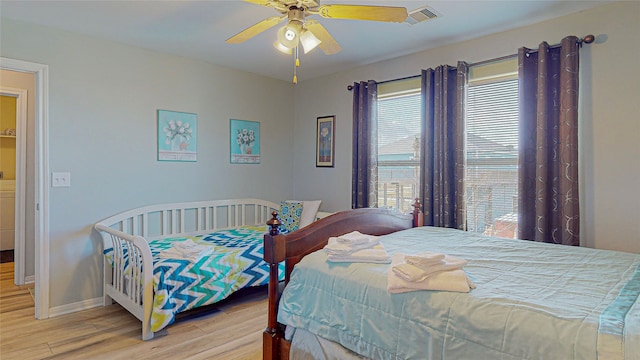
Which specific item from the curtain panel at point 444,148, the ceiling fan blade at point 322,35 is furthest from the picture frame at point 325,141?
the ceiling fan blade at point 322,35

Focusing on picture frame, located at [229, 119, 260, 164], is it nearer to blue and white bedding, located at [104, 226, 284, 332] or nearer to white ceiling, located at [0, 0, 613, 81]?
white ceiling, located at [0, 0, 613, 81]

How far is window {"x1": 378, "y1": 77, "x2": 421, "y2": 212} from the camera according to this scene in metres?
3.68

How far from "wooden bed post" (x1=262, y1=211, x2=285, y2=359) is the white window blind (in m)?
2.08

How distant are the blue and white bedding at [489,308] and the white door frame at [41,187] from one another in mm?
2353

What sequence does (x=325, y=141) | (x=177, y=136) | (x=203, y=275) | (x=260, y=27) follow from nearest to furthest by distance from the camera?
(x=260, y=27) → (x=203, y=275) → (x=177, y=136) → (x=325, y=141)

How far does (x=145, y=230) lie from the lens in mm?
3533

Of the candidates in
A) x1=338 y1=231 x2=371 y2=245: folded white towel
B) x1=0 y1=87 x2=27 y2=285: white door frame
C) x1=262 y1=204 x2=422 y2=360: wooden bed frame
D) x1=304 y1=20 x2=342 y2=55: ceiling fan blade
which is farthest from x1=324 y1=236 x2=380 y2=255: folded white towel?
x1=0 y1=87 x2=27 y2=285: white door frame

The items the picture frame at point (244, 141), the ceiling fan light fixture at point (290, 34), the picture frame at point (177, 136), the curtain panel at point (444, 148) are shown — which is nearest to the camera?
the ceiling fan light fixture at point (290, 34)

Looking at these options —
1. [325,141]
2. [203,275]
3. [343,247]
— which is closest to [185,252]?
[203,275]

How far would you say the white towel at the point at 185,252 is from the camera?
287cm

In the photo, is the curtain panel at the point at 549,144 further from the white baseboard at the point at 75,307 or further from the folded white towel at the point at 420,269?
the white baseboard at the point at 75,307

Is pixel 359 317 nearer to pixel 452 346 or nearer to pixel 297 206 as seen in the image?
pixel 452 346

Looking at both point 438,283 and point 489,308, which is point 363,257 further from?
point 489,308

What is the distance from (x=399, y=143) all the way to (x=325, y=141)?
1.04m
